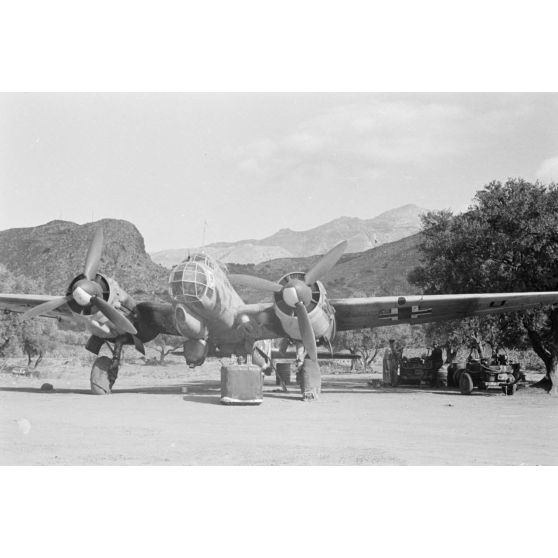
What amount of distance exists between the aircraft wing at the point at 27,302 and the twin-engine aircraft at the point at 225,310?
40 millimetres

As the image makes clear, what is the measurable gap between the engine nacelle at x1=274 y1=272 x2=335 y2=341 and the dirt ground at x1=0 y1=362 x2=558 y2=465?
2436 millimetres

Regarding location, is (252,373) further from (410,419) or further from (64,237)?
(64,237)

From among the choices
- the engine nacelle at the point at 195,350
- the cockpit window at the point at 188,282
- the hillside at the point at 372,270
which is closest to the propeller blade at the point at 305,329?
the cockpit window at the point at 188,282

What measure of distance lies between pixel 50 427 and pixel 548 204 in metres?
20.4

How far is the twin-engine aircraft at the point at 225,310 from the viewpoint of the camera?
65.0 feet

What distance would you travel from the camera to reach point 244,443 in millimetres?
12031

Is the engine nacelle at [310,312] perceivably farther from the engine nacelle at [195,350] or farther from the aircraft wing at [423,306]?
the engine nacelle at [195,350]

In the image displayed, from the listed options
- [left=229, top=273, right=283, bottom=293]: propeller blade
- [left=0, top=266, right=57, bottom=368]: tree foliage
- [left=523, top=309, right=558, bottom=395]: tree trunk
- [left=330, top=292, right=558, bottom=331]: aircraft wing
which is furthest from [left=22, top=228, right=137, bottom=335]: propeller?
[left=523, top=309, right=558, bottom=395]: tree trunk

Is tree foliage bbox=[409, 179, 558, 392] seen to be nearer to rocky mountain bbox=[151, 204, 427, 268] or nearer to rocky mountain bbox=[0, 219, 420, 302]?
rocky mountain bbox=[0, 219, 420, 302]

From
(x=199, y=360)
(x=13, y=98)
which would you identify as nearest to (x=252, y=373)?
(x=199, y=360)

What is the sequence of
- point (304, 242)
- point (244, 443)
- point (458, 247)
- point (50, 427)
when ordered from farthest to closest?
point (304, 242), point (458, 247), point (50, 427), point (244, 443)

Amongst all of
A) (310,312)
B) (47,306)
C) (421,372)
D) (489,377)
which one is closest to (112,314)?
(47,306)

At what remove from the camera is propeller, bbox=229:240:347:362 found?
63.9ft

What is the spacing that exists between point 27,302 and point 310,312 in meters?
10.9
